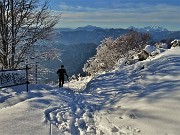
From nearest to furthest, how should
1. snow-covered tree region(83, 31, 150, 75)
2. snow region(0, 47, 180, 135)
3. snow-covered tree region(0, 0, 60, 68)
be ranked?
snow region(0, 47, 180, 135) → snow-covered tree region(0, 0, 60, 68) → snow-covered tree region(83, 31, 150, 75)

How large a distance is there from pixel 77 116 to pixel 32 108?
1.52 m

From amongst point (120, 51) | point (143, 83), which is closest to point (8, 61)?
point (143, 83)

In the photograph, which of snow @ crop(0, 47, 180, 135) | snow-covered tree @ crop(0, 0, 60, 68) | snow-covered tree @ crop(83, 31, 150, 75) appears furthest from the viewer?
snow-covered tree @ crop(83, 31, 150, 75)

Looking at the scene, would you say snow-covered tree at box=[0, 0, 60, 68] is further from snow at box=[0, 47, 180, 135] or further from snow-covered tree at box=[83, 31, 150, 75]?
snow-covered tree at box=[83, 31, 150, 75]

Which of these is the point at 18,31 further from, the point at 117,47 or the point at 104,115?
the point at 117,47

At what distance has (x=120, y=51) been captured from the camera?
208 feet

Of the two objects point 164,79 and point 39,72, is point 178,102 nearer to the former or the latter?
point 164,79

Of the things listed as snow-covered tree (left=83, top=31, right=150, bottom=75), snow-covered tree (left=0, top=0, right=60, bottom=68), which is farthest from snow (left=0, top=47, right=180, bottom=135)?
snow-covered tree (left=83, top=31, right=150, bottom=75)

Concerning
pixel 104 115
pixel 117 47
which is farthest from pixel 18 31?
pixel 117 47

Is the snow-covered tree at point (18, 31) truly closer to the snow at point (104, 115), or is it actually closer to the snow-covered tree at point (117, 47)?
the snow at point (104, 115)

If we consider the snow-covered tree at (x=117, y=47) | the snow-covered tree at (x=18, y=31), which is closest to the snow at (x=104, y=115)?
the snow-covered tree at (x=18, y=31)

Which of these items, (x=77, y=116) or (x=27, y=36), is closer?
(x=77, y=116)

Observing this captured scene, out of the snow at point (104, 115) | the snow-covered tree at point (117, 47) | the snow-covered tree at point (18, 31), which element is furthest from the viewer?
the snow-covered tree at point (117, 47)

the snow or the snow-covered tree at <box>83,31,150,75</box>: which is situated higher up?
the snow
